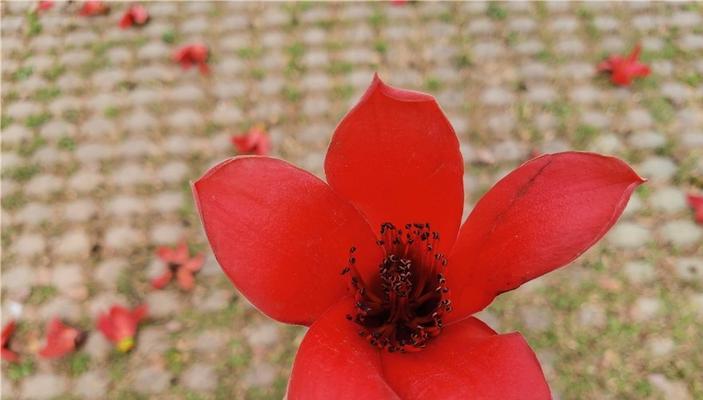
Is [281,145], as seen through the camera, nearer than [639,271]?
No

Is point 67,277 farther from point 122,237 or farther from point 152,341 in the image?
point 152,341

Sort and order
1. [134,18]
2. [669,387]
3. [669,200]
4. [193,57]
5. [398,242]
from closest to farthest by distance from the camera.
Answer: [398,242] < [669,387] < [669,200] < [193,57] < [134,18]

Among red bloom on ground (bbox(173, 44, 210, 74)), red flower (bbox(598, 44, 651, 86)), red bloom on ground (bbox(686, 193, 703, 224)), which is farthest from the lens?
red bloom on ground (bbox(173, 44, 210, 74))

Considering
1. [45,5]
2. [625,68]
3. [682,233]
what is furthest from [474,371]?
[45,5]

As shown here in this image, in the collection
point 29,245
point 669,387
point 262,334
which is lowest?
point 669,387

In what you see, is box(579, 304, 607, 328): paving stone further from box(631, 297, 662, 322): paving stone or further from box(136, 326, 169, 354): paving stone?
box(136, 326, 169, 354): paving stone

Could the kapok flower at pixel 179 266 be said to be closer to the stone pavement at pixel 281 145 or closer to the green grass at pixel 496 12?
the stone pavement at pixel 281 145

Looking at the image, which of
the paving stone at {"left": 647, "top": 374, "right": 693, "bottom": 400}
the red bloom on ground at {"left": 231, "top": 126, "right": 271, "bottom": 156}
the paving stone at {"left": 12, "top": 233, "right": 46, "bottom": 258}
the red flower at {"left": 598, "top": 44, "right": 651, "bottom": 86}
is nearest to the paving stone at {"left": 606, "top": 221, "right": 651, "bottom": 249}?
the paving stone at {"left": 647, "top": 374, "right": 693, "bottom": 400}
